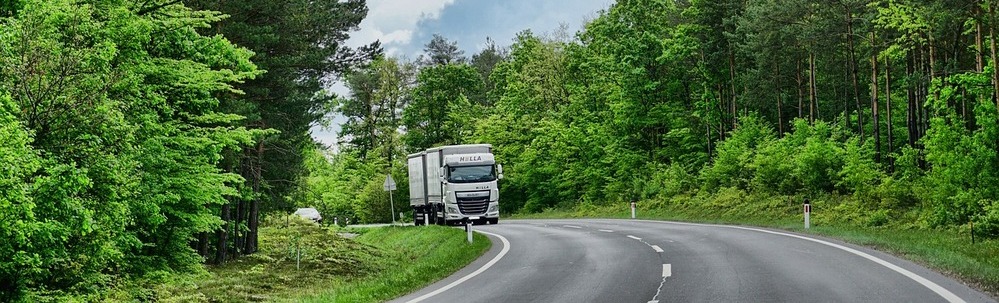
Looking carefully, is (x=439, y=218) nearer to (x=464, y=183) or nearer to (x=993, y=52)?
(x=464, y=183)

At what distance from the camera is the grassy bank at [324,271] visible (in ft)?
47.4

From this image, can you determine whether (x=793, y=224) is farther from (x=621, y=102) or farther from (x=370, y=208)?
(x=370, y=208)

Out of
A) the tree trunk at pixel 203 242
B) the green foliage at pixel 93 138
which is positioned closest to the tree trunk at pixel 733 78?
the tree trunk at pixel 203 242

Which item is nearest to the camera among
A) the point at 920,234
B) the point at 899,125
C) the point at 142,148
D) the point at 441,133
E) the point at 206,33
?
the point at 142,148

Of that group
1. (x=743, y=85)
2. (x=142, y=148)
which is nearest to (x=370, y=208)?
(x=743, y=85)

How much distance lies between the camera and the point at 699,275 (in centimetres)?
1334

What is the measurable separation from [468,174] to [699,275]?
74.1 ft

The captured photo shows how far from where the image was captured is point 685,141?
164 ft

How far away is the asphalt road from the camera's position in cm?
1092

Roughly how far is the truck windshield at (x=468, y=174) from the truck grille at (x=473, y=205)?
0.86 m

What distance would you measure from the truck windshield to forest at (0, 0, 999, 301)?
6273 mm

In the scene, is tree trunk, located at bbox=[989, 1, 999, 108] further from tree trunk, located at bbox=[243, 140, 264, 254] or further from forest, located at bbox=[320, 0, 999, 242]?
tree trunk, located at bbox=[243, 140, 264, 254]

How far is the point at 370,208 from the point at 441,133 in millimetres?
12597

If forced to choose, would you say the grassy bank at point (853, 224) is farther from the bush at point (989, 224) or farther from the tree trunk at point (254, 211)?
the tree trunk at point (254, 211)
